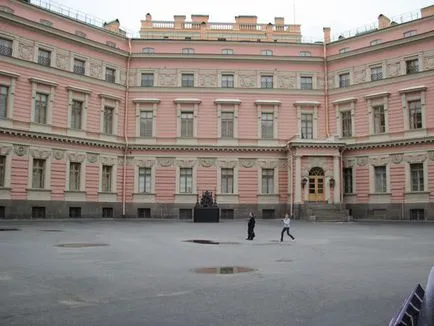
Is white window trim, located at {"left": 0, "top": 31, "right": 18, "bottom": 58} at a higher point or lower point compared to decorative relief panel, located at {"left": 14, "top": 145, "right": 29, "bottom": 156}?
higher

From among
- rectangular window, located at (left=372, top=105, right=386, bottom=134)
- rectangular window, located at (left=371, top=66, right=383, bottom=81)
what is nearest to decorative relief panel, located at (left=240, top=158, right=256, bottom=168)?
rectangular window, located at (left=372, top=105, right=386, bottom=134)

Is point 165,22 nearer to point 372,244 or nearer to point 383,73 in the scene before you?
point 383,73

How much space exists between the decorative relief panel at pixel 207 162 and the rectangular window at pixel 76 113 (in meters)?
11.7

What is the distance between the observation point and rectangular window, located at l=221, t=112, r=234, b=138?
154ft

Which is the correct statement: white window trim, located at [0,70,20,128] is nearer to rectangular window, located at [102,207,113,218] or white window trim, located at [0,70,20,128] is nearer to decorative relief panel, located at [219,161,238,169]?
rectangular window, located at [102,207,113,218]

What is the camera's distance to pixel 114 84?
45750 millimetres

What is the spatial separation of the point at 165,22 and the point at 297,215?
33226mm

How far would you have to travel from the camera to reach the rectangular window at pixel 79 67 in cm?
4319

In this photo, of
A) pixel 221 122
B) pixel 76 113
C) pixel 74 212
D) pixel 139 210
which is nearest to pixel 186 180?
pixel 139 210

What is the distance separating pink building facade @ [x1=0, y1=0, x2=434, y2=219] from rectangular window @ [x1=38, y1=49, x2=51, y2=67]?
0.08m

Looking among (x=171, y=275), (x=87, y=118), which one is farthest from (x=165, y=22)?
(x=171, y=275)

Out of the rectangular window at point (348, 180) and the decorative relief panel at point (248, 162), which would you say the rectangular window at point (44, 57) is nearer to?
the decorative relief panel at point (248, 162)

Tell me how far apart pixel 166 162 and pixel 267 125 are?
10.5 meters

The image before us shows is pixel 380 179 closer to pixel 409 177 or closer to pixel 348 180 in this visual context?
pixel 409 177
